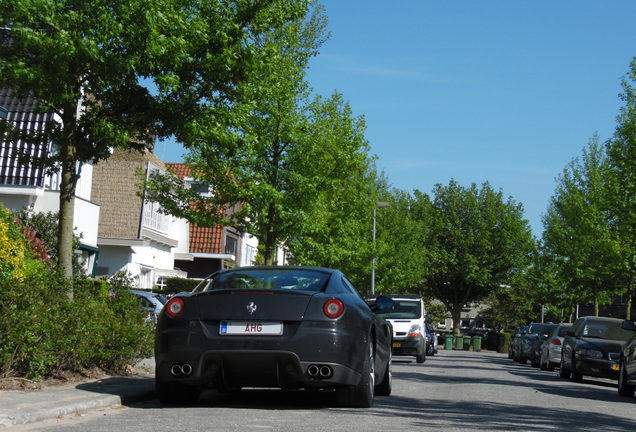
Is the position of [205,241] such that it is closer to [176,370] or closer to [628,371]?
[628,371]

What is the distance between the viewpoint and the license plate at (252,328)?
927 cm

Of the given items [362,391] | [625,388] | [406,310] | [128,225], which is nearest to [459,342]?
A: [128,225]

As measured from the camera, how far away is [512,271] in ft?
256

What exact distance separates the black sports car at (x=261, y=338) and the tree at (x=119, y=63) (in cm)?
487

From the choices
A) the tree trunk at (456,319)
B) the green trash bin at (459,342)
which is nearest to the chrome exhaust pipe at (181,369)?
the green trash bin at (459,342)

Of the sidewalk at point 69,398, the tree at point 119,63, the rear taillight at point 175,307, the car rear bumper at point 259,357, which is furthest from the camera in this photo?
the tree at point 119,63

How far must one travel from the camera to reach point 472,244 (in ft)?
253

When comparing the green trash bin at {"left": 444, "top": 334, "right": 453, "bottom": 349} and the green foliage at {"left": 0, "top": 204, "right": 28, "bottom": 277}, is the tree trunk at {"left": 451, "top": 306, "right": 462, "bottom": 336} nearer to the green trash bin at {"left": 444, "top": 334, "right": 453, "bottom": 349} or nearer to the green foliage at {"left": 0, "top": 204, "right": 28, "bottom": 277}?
the green trash bin at {"left": 444, "top": 334, "right": 453, "bottom": 349}

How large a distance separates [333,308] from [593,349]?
1417 centimetres

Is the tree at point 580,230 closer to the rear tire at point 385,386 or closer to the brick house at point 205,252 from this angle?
the brick house at point 205,252

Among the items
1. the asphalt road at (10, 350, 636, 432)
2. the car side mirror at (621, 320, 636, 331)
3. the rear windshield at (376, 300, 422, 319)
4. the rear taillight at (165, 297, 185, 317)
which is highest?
the rear windshield at (376, 300, 422, 319)

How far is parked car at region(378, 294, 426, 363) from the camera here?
2827 centimetres

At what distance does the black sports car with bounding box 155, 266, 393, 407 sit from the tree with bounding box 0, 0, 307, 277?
4.87m

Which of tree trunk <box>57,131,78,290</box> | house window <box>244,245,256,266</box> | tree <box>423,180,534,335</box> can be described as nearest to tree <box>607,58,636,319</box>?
tree trunk <box>57,131,78,290</box>
